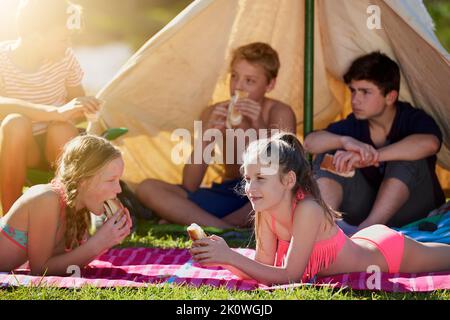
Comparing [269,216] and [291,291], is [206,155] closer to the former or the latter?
[269,216]

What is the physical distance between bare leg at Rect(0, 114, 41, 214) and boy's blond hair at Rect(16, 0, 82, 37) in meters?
0.50

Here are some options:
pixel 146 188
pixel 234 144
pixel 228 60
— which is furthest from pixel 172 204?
pixel 228 60

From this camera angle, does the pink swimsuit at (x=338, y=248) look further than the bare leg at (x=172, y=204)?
No

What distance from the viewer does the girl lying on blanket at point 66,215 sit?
2537 mm

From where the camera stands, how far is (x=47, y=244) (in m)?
2.55

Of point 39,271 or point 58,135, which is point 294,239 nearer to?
point 39,271

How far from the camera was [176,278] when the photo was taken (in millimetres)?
2551

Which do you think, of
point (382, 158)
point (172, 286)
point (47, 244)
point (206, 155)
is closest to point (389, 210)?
point (382, 158)

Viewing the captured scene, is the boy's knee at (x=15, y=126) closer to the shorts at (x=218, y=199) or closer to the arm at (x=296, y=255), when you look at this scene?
the shorts at (x=218, y=199)

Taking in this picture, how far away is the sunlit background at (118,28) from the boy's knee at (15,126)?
6293 millimetres

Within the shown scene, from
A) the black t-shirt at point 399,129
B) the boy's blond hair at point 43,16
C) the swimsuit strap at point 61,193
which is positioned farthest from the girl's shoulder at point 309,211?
the boy's blond hair at point 43,16

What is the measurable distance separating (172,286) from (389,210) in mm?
1334

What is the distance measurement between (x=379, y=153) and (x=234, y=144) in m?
0.86
